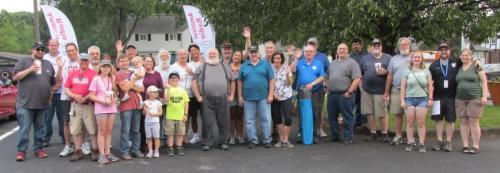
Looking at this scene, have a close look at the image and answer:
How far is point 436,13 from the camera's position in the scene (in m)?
8.62

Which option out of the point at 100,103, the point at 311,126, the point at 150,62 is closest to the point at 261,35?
the point at 311,126

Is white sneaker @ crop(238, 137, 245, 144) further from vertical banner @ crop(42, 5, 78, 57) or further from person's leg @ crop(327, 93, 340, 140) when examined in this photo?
vertical banner @ crop(42, 5, 78, 57)

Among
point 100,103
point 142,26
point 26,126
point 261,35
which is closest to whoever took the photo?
point 100,103

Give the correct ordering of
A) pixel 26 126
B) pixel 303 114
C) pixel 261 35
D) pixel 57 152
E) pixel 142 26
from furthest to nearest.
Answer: pixel 142 26
pixel 261 35
pixel 303 114
pixel 57 152
pixel 26 126

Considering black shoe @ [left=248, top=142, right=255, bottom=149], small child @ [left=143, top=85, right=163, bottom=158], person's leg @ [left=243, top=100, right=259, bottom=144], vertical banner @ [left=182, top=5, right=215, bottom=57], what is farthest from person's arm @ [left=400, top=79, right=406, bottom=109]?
vertical banner @ [left=182, top=5, right=215, bottom=57]

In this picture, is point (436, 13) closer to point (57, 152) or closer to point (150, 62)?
point (150, 62)

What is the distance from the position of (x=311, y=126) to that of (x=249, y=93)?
1207 millimetres

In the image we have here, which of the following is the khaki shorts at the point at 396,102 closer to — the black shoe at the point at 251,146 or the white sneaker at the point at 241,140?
the black shoe at the point at 251,146

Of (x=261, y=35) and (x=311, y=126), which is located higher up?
(x=261, y=35)

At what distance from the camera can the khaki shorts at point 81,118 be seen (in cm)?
684

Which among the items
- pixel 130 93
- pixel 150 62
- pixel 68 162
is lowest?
pixel 68 162

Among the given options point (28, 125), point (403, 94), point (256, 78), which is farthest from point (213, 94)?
point (403, 94)

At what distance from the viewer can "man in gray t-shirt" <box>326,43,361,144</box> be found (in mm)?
7969

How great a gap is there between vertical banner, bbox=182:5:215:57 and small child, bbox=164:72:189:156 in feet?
19.8
